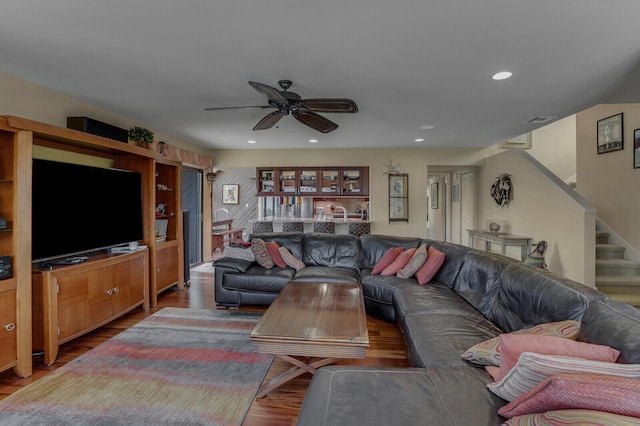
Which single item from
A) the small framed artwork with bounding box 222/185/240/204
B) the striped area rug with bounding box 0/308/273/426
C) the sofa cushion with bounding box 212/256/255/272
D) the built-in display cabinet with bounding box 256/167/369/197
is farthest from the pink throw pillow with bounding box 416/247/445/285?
the small framed artwork with bounding box 222/185/240/204

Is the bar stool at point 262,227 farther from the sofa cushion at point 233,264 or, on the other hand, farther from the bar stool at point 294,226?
the sofa cushion at point 233,264

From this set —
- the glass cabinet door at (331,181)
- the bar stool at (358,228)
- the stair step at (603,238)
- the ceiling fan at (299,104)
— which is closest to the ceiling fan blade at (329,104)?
the ceiling fan at (299,104)

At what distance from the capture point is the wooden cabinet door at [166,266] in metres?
4.22

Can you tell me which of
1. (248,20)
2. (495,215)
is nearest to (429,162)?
(495,215)

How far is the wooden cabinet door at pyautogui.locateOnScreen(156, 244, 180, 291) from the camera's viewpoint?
422cm

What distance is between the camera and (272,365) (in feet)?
8.20

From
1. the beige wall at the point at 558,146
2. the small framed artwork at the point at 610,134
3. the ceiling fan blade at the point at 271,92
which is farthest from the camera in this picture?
the beige wall at the point at 558,146

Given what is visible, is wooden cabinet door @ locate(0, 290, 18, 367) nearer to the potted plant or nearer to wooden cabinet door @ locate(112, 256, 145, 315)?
wooden cabinet door @ locate(112, 256, 145, 315)

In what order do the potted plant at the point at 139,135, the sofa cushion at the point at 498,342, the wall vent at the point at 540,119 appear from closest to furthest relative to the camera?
the sofa cushion at the point at 498,342 → the wall vent at the point at 540,119 → the potted plant at the point at 139,135

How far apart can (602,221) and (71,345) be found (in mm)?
6998

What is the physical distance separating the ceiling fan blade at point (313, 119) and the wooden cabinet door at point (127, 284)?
8.30 feet

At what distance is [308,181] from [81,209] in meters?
4.18

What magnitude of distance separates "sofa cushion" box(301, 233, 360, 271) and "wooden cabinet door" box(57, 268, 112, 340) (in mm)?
2319

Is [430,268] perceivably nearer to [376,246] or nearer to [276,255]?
[376,246]
